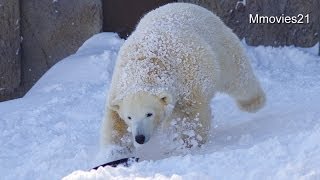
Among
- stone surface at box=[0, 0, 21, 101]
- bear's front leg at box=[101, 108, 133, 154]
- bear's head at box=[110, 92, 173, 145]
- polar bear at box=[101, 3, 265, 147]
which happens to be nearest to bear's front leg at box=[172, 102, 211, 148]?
polar bear at box=[101, 3, 265, 147]

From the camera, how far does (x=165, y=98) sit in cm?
422

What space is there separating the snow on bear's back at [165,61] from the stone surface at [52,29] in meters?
3.07

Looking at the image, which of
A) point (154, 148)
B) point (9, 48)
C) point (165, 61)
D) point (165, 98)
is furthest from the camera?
point (9, 48)

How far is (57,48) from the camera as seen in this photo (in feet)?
25.8

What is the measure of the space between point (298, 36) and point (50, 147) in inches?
146

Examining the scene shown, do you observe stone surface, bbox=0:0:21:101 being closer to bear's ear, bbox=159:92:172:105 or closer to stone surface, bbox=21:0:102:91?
stone surface, bbox=21:0:102:91

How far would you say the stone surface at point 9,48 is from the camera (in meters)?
7.63

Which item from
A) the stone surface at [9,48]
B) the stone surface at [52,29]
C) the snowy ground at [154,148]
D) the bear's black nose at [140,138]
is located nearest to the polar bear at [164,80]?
the bear's black nose at [140,138]

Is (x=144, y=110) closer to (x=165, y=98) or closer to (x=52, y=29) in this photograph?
(x=165, y=98)

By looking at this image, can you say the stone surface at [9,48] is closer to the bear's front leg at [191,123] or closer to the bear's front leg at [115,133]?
the bear's front leg at [115,133]

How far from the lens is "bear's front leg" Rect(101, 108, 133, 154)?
14.6ft

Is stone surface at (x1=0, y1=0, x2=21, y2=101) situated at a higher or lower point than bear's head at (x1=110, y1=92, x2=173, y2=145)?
lower

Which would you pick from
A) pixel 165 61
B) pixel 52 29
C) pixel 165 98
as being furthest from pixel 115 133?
pixel 52 29

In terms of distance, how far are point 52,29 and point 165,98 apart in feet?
12.7
